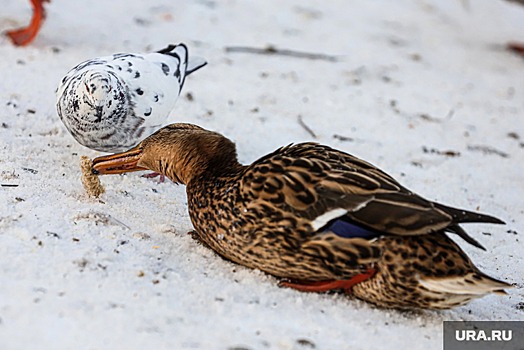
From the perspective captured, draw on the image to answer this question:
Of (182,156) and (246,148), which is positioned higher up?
(182,156)

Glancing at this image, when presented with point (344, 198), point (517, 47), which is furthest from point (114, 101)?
point (517, 47)

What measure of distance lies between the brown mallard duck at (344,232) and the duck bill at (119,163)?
2.11 ft

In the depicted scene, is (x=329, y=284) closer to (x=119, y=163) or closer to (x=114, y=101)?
(x=119, y=163)

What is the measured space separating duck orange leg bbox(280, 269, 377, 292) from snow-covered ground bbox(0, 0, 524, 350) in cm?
6

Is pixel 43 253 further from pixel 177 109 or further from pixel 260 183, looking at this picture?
pixel 177 109

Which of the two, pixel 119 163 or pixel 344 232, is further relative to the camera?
pixel 119 163

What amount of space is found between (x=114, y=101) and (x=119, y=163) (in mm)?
650

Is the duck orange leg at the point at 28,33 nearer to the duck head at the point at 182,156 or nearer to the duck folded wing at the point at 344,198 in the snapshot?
the duck head at the point at 182,156

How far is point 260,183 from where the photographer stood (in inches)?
140

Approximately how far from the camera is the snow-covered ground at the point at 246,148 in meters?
3.15

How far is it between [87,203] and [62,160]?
789 mm

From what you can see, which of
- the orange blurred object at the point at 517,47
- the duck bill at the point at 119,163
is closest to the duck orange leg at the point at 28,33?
the duck bill at the point at 119,163

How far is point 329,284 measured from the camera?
3529mm

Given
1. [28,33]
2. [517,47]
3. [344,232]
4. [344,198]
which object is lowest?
[517,47]
